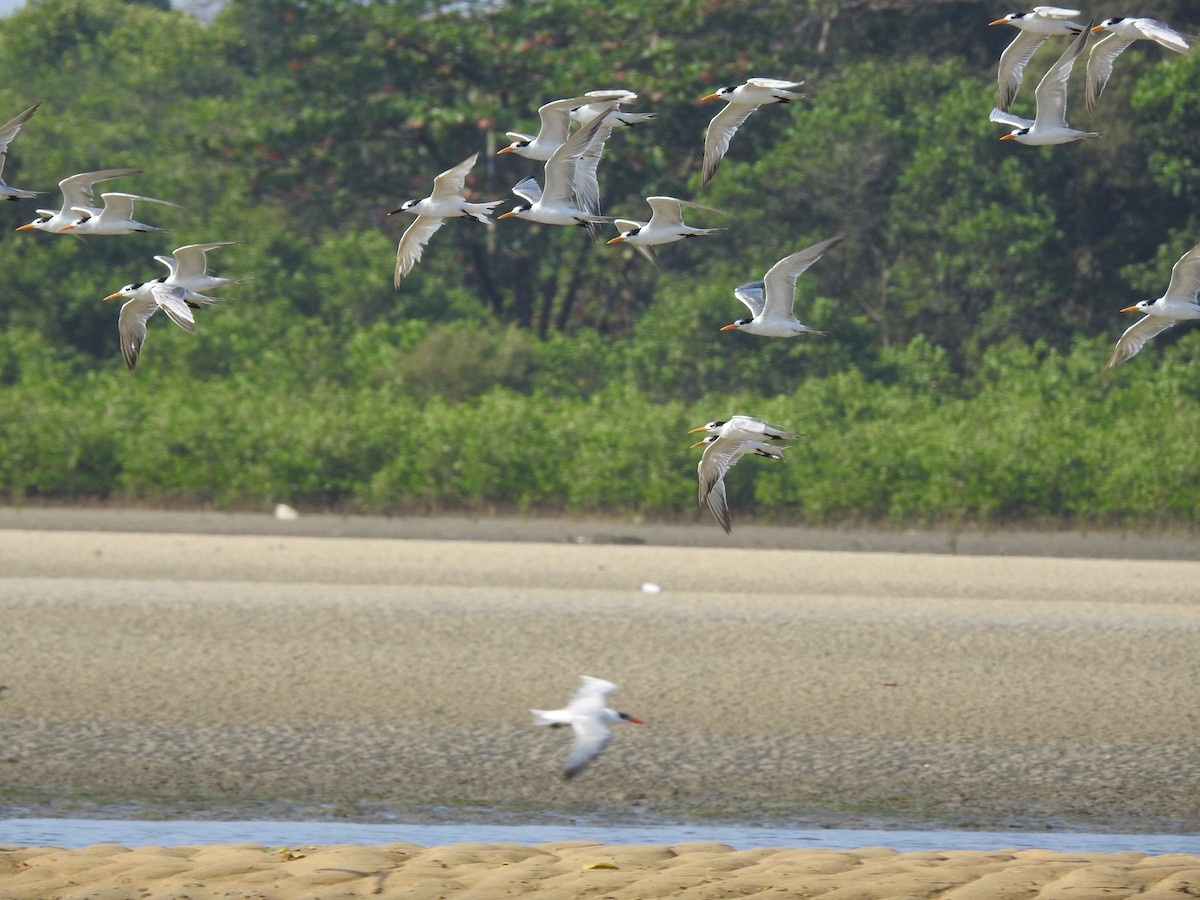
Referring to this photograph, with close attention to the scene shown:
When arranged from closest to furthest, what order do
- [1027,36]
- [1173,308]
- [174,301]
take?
1. [1173,308]
2. [174,301]
3. [1027,36]

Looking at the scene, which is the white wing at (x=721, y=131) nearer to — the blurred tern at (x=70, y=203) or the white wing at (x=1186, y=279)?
the white wing at (x=1186, y=279)

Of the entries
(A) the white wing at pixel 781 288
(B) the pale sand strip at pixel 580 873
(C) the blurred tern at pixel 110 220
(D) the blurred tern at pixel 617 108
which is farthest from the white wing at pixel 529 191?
(B) the pale sand strip at pixel 580 873

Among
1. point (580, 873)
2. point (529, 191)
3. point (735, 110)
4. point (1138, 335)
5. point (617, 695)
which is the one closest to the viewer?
point (580, 873)

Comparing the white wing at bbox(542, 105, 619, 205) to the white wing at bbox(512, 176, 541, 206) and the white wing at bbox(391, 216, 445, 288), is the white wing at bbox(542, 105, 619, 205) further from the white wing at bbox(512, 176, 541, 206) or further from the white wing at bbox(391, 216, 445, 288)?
the white wing at bbox(391, 216, 445, 288)

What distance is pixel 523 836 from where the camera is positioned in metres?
9.32

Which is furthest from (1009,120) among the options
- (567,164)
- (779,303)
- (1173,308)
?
(567,164)

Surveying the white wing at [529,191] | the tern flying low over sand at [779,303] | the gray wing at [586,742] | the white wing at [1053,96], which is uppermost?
the white wing at [1053,96]

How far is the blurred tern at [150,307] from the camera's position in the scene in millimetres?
8352

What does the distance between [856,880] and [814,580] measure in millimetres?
10194

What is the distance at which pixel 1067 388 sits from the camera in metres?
26.9

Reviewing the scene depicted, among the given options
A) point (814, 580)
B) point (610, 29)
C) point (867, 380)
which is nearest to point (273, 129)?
point (610, 29)

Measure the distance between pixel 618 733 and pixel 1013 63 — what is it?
435cm

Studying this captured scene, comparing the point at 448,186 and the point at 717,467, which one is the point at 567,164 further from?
the point at 717,467

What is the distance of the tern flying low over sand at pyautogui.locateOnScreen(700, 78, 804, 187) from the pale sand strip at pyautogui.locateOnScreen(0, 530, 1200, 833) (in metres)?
3.26
